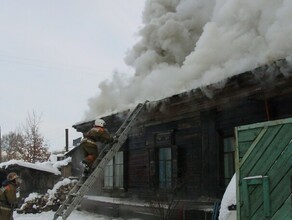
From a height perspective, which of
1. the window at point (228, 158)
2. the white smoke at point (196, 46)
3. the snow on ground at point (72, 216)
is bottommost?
the snow on ground at point (72, 216)

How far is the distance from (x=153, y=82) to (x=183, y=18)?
11.4 ft

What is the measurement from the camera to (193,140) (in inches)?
421

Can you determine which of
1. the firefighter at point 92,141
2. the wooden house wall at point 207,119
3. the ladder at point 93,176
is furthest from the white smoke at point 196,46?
the firefighter at point 92,141

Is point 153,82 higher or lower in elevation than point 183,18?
lower

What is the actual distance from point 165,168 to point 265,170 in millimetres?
7179

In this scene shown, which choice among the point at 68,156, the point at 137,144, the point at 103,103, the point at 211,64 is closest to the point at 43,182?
the point at 68,156

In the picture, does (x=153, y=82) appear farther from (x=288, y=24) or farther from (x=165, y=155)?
(x=288, y=24)

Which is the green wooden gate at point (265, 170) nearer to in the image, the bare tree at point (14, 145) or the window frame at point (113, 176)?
the window frame at point (113, 176)

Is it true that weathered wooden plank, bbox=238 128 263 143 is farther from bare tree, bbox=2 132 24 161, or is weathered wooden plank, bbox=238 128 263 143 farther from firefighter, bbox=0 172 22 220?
bare tree, bbox=2 132 24 161

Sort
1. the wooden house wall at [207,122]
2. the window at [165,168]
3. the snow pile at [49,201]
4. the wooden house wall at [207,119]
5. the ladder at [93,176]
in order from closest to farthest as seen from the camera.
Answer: the wooden house wall at [207,119], the wooden house wall at [207,122], the ladder at [93,176], the window at [165,168], the snow pile at [49,201]

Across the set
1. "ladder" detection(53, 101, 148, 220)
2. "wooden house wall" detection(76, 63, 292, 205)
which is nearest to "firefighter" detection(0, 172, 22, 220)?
"ladder" detection(53, 101, 148, 220)

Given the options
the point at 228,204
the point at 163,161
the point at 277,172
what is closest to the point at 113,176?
the point at 163,161

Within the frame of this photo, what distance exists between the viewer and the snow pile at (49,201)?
701 inches

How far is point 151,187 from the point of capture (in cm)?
1206
